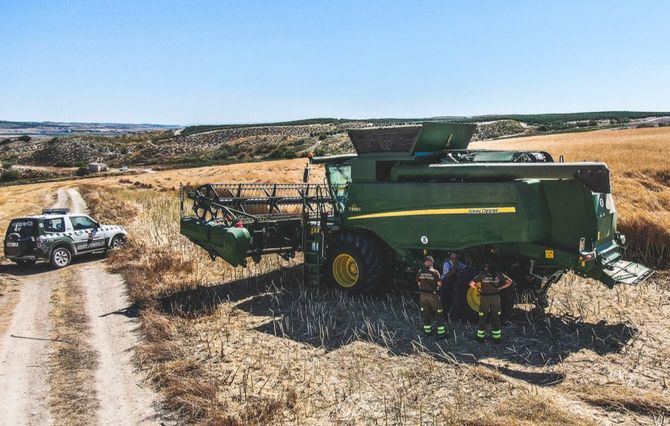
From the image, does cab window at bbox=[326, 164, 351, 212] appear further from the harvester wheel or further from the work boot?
the work boot

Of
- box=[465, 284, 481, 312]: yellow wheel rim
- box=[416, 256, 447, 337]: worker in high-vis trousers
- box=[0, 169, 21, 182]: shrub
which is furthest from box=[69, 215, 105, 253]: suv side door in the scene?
box=[0, 169, 21, 182]: shrub

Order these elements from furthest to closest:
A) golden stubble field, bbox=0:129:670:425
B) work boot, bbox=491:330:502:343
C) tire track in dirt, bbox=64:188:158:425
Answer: work boot, bbox=491:330:502:343 < tire track in dirt, bbox=64:188:158:425 < golden stubble field, bbox=0:129:670:425

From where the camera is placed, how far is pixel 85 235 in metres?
17.9

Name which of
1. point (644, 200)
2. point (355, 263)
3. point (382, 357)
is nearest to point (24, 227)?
point (355, 263)

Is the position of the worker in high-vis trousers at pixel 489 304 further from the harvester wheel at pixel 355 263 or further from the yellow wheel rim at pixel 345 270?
the yellow wheel rim at pixel 345 270

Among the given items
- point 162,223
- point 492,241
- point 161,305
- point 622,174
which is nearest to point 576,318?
point 492,241

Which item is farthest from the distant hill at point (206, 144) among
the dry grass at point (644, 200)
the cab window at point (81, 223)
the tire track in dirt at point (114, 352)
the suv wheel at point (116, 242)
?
the tire track in dirt at point (114, 352)

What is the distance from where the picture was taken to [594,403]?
274 inches

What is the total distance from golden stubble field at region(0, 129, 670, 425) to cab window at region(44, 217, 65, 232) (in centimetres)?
507

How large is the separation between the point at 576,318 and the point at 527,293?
1.19 m

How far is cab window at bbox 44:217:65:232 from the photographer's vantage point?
56.9 ft

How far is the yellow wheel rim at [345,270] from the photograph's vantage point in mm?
11914

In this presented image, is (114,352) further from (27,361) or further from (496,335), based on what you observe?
(496,335)

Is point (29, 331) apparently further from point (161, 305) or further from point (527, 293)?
point (527, 293)
